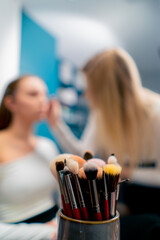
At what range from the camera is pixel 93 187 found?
25cm

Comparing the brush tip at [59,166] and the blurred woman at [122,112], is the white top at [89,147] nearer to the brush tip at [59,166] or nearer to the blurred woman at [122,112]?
the blurred woman at [122,112]

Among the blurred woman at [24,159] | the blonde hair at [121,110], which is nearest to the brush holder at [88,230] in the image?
the blurred woman at [24,159]

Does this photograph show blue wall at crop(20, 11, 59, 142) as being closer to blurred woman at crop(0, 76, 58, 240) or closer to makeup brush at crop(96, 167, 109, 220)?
blurred woman at crop(0, 76, 58, 240)

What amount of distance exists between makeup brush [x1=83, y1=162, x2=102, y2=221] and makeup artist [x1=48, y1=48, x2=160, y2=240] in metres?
0.33

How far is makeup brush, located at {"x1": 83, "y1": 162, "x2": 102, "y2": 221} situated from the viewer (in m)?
0.24

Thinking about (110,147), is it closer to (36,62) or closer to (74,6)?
(36,62)

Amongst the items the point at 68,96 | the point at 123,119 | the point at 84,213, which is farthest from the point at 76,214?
the point at 68,96

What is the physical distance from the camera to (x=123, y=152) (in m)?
0.57

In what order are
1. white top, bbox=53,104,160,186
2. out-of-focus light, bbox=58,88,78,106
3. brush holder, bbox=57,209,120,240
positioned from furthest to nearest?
out-of-focus light, bbox=58,88,78,106, white top, bbox=53,104,160,186, brush holder, bbox=57,209,120,240

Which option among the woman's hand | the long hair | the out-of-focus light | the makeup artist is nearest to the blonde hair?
the makeup artist

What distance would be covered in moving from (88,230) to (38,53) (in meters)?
0.73

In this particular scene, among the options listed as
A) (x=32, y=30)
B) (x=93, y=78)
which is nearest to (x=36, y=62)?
(x=32, y=30)

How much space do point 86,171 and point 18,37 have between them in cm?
56

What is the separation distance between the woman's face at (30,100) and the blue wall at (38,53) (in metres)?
0.07
